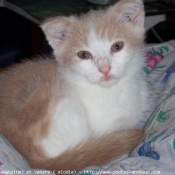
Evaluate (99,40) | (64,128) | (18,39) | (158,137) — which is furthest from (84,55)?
(18,39)

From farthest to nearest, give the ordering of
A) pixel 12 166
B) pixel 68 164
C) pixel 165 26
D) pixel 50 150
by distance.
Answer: pixel 165 26 < pixel 50 150 < pixel 68 164 < pixel 12 166

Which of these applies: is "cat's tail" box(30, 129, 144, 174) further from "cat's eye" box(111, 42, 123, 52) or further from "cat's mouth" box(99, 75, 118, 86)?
"cat's eye" box(111, 42, 123, 52)

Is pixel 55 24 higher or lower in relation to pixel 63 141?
higher

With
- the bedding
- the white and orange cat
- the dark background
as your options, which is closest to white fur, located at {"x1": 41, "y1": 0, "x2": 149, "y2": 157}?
the white and orange cat

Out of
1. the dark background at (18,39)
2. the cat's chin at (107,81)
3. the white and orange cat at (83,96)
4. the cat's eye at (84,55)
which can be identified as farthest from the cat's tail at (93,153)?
the dark background at (18,39)

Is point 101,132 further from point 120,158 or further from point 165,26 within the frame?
point 165,26

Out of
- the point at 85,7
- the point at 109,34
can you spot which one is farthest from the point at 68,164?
the point at 85,7

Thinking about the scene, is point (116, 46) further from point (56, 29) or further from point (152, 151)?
point (152, 151)

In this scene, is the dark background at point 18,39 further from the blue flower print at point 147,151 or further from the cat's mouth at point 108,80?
the blue flower print at point 147,151
